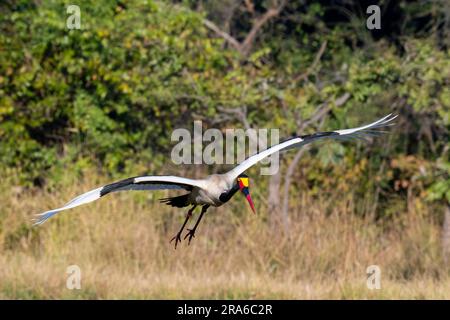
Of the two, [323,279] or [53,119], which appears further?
[53,119]

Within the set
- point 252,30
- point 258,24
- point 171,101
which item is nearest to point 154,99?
point 171,101

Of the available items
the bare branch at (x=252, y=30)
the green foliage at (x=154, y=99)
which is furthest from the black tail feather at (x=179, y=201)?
the bare branch at (x=252, y=30)

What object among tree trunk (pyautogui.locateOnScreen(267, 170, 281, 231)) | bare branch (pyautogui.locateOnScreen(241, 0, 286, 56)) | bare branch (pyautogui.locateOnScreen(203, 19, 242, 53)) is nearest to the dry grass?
tree trunk (pyautogui.locateOnScreen(267, 170, 281, 231))

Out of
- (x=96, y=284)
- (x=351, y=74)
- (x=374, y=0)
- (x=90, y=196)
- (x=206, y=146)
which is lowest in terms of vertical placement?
(x=96, y=284)

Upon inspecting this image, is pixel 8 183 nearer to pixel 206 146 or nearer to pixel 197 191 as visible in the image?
pixel 206 146

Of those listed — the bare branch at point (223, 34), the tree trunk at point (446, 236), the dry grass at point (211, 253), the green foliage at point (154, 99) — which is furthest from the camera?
the bare branch at point (223, 34)

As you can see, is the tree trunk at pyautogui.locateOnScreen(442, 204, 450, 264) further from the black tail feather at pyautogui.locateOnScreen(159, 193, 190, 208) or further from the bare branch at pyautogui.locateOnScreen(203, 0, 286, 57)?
the bare branch at pyautogui.locateOnScreen(203, 0, 286, 57)

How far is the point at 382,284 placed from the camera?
888 centimetres

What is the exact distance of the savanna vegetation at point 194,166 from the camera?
9781 mm

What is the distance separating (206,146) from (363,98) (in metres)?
1.84

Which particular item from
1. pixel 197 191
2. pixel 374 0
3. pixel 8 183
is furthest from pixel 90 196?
pixel 374 0

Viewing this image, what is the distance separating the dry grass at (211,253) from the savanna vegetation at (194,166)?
0.02 m

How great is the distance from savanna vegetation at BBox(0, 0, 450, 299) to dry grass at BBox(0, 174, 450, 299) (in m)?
0.02

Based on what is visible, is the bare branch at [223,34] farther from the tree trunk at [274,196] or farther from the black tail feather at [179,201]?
the black tail feather at [179,201]
